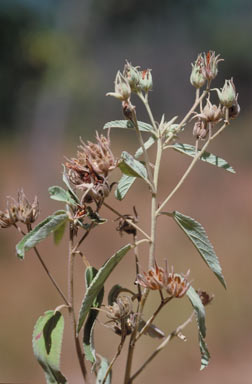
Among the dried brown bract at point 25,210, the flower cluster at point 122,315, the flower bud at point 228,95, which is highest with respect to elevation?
the flower bud at point 228,95

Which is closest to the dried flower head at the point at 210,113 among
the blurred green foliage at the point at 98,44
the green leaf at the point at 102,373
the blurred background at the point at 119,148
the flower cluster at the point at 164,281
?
the flower cluster at the point at 164,281

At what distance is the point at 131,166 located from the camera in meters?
0.45

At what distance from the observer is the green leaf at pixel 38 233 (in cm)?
44

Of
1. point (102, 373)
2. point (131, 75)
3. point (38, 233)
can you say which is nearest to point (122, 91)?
point (131, 75)

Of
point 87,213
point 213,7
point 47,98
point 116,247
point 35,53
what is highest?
point 213,7

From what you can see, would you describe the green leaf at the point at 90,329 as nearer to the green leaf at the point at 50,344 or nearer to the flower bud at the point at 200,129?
the green leaf at the point at 50,344

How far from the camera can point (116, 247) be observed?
365 cm

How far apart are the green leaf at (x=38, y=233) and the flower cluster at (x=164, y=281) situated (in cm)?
8

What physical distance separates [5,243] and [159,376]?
177cm

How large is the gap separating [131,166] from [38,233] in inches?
3.7

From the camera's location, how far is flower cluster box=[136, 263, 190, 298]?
446 mm

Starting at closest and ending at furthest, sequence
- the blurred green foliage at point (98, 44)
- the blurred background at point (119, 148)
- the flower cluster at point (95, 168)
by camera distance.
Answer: the flower cluster at point (95, 168) < the blurred background at point (119, 148) < the blurred green foliage at point (98, 44)

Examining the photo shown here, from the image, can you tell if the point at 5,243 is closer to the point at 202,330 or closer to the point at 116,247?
the point at 116,247

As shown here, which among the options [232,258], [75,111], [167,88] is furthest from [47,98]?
[232,258]
